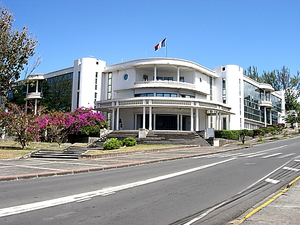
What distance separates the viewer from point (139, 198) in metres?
7.36

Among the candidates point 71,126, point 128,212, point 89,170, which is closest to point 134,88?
point 71,126

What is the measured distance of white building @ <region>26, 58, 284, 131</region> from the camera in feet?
124

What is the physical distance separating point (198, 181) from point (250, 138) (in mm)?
33625

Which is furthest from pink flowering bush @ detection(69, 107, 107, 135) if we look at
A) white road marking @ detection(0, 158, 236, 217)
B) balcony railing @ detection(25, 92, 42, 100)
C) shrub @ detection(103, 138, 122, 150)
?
white road marking @ detection(0, 158, 236, 217)

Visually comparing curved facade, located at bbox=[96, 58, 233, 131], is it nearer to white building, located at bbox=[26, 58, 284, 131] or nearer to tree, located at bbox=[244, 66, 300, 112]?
white building, located at bbox=[26, 58, 284, 131]

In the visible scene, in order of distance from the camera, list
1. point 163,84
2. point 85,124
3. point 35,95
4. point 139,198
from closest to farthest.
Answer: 1. point 139,198
2. point 85,124
3. point 163,84
4. point 35,95

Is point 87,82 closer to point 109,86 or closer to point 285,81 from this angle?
point 109,86

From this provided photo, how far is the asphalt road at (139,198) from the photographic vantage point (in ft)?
18.7

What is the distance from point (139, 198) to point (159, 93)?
33432 millimetres

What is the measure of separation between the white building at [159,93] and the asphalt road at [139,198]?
25675 mm

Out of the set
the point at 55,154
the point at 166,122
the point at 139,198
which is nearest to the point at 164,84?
the point at 166,122

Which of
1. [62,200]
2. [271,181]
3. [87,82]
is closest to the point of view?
[62,200]

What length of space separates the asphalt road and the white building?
1011 inches

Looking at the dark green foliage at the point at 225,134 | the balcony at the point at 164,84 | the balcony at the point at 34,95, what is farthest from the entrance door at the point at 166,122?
the balcony at the point at 34,95
